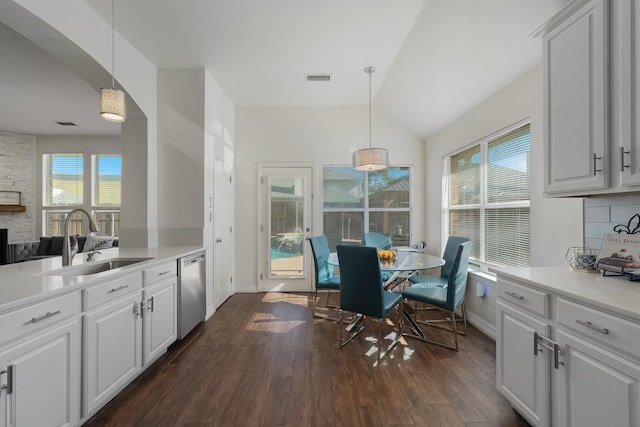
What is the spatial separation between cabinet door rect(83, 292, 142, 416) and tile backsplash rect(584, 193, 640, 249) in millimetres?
3214

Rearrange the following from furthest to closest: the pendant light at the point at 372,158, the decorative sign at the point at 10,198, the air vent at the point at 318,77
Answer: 1. the decorative sign at the point at 10,198
2. the air vent at the point at 318,77
3. the pendant light at the point at 372,158

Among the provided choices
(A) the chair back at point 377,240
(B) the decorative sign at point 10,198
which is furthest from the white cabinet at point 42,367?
(B) the decorative sign at point 10,198

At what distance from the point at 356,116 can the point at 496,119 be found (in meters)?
2.23

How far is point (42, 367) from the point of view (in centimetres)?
133

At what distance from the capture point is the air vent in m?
3.62

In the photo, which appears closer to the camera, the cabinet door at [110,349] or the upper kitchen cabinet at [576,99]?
the upper kitchen cabinet at [576,99]

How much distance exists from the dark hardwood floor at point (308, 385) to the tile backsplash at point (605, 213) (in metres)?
1.27

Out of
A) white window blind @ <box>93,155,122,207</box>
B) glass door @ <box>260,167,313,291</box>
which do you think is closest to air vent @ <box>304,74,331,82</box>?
glass door @ <box>260,167,313,291</box>

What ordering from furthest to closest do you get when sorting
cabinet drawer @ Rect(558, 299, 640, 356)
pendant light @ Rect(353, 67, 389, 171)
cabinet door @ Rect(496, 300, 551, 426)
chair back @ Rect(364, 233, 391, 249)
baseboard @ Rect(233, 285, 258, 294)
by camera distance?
baseboard @ Rect(233, 285, 258, 294)
chair back @ Rect(364, 233, 391, 249)
pendant light @ Rect(353, 67, 389, 171)
cabinet door @ Rect(496, 300, 551, 426)
cabinet drawer @ Rect(558, 299, 640, 356)

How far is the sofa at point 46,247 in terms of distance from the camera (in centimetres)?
526

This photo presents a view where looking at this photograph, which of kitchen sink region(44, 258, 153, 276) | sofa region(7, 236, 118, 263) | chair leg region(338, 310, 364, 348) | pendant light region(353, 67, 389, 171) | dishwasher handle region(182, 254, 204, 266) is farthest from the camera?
sofa region(7, 236, 118, 263)

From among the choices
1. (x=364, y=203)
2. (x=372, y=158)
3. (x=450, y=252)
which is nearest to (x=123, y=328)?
(x=372, y=158)

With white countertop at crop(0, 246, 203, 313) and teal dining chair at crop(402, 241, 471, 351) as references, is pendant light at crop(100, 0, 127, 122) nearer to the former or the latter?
white countertop at crop(0, 246, 203, 313)

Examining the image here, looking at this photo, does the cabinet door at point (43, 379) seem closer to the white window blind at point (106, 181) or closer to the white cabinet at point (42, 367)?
the white cabinet at point (42, 367)
